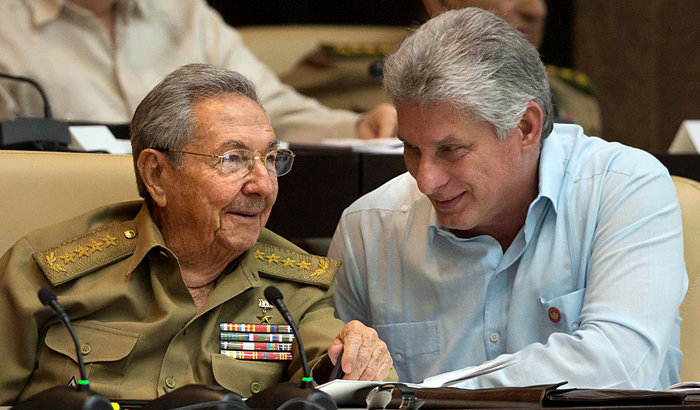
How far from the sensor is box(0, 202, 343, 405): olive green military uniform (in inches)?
71.0

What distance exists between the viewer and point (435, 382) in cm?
170

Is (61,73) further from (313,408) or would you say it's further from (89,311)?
(313,408)

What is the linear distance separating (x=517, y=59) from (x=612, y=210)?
331 millimetres

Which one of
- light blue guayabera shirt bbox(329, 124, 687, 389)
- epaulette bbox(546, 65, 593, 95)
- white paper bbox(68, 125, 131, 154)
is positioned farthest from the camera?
epaulette bbox(546, 65, 593, 95)

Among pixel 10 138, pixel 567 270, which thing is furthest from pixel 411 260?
pixel 10 138

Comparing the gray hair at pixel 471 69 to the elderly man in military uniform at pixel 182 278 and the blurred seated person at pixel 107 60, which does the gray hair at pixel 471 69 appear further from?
the blurred seated person at pixel 107 60

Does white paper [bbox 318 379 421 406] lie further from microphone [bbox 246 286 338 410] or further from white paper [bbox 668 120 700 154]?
white paper [bbox 668 120 700 154]

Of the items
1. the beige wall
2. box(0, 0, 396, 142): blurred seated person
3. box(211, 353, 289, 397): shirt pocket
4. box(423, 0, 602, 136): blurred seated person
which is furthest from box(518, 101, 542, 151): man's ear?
the beige wall

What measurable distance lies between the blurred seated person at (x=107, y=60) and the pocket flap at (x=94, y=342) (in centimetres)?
163

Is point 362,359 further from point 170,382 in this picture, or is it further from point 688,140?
point 688,140

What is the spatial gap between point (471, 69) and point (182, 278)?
0.64 metres

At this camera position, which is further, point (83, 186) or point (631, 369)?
point (83, 186)

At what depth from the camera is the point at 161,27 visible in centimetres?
385

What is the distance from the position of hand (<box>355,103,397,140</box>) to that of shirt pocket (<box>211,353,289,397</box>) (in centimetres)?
134
